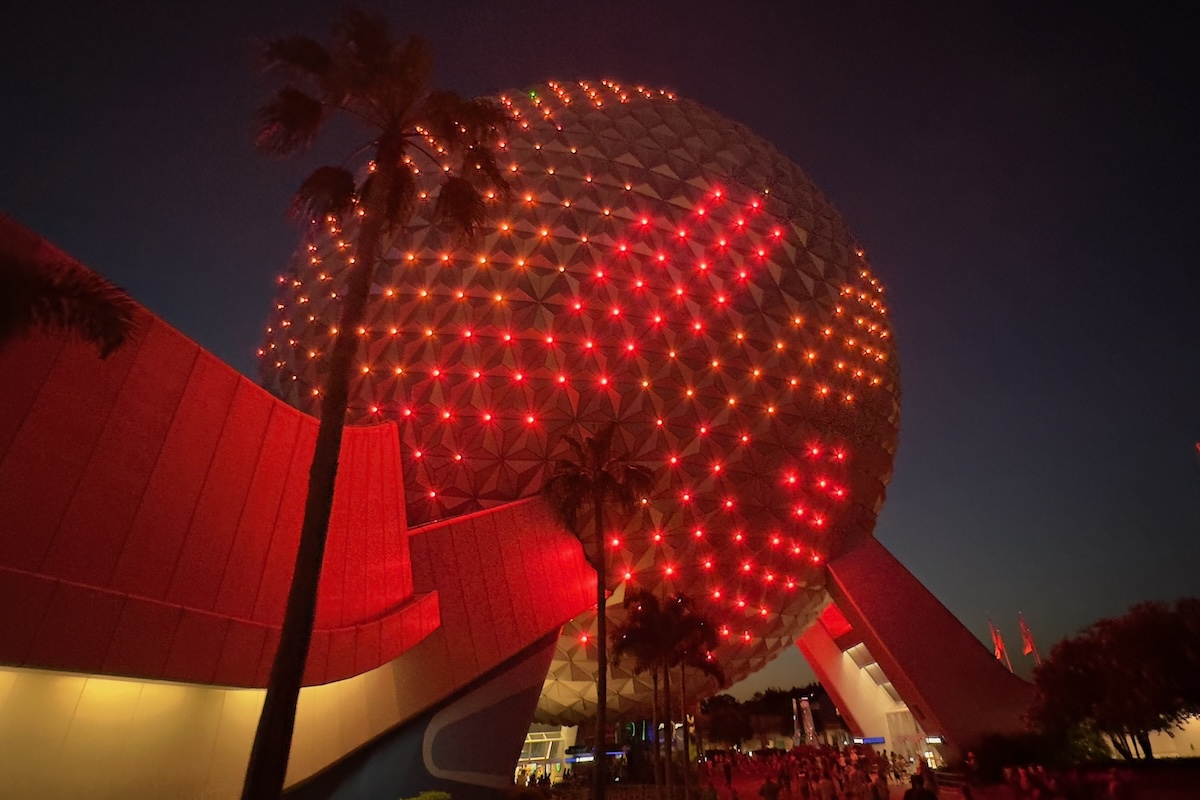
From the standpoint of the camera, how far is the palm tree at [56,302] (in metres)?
6.15

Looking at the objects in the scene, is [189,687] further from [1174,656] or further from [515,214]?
[1174,656]

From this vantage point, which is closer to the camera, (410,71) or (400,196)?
(410,71)

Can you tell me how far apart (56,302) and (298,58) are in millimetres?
4530

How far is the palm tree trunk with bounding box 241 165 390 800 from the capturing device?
6.54m

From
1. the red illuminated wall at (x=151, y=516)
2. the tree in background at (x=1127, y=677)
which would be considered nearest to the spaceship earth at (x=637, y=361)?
the tree in background at (x=1127, y=677)

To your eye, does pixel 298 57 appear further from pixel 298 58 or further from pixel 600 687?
pixel 600 687

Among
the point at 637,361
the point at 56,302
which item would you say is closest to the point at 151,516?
the point at 56,302

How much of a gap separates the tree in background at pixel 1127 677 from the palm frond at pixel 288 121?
73.2 feet

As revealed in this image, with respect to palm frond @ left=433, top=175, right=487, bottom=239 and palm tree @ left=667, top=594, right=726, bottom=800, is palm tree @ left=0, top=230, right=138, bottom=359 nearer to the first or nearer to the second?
palm frond @ left=433, top=175, right=487, bottom=239

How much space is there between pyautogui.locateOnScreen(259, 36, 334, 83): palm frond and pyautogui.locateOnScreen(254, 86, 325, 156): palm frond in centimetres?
27

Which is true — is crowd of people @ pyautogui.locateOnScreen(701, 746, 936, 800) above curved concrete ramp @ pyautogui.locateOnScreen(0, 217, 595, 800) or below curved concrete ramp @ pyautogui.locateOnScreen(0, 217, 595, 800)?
below

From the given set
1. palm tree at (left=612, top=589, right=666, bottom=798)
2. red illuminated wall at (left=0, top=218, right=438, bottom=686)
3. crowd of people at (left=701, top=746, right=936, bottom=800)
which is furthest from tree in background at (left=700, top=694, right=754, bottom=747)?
red illuminated wall at (left=0, top=218, right=438, bottom=686)

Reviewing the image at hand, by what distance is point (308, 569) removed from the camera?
7.48m

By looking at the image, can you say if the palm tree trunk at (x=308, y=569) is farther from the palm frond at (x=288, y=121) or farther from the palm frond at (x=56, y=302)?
the palm frond at (x=56, y=302)
